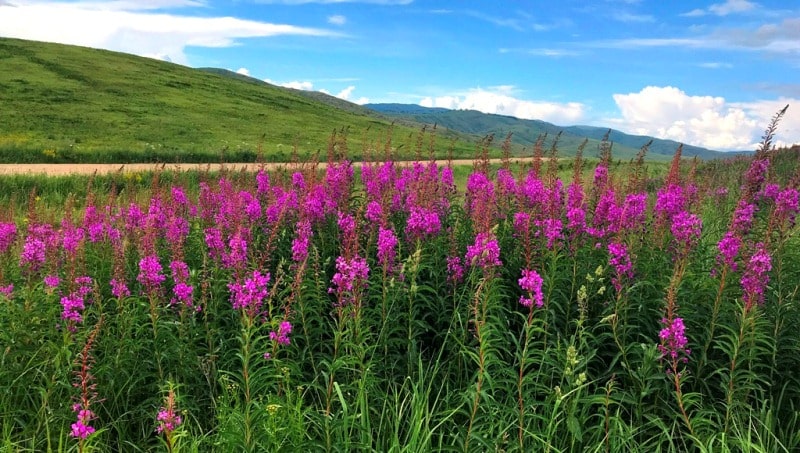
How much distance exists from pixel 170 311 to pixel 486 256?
363 cm

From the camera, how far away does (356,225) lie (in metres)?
5.18

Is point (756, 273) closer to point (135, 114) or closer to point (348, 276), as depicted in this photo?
point (348, 276)

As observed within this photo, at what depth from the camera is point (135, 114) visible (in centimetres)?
4588

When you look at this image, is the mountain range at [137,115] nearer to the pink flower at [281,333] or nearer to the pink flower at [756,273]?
the pink flower at [756,273]

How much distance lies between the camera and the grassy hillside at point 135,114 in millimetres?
32469

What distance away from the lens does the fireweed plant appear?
12.9ft

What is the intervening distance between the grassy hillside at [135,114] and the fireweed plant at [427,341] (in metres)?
14.9

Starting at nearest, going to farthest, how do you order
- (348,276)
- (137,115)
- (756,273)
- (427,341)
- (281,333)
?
(281,333)
(348,276)
(756,273)
(427,341)
(137,115)

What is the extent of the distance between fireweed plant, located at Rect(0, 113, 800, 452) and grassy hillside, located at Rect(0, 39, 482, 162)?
14858 mm

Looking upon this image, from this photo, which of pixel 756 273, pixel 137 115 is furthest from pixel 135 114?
pixel 756 273

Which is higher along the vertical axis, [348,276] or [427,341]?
[348,276]

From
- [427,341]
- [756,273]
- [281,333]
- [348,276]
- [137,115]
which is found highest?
[137,115]

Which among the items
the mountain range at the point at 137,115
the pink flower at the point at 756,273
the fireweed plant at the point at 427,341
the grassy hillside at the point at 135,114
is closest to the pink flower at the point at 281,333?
the fireweed plant at the point at 427,341

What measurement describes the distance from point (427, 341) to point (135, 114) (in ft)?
158
